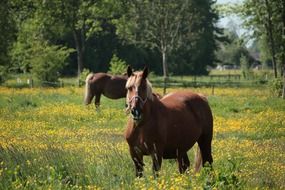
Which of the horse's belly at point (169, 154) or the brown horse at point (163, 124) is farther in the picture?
the horse's belly at point (169, 154)

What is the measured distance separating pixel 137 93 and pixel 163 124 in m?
0.90

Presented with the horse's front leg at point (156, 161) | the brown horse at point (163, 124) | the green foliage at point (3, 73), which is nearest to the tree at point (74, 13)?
the green foliage at point (3, 73)

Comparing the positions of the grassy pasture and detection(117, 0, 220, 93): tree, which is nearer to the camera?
the grassy pasture

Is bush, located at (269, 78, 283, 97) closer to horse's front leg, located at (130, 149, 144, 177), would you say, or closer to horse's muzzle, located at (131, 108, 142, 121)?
horse's front leg, located at (130, 149, 144, 177)

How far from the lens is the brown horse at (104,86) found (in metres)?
28.5

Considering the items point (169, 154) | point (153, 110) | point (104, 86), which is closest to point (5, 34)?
point (104, 86)

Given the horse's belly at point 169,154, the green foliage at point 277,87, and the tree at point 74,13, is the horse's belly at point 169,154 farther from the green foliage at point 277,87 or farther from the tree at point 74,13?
the tree at point 74,13

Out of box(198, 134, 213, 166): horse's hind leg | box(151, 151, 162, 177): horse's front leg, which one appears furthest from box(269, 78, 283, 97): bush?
box(151, 151, 162, 177): horse's front leg

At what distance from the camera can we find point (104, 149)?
42.4ft

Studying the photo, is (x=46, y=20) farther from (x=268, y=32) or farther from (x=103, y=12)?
(x=268, y=32)

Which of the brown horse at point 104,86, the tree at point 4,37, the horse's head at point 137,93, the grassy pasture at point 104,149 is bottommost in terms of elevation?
the grassy pasture at point 104,149

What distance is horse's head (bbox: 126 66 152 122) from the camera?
9328 millimetres

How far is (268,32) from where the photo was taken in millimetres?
51875

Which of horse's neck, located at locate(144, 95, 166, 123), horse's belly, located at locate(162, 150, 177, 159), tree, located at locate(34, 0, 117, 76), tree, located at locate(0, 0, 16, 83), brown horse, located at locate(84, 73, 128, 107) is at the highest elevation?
tree, located at locate(34, 0, 117, 76)
